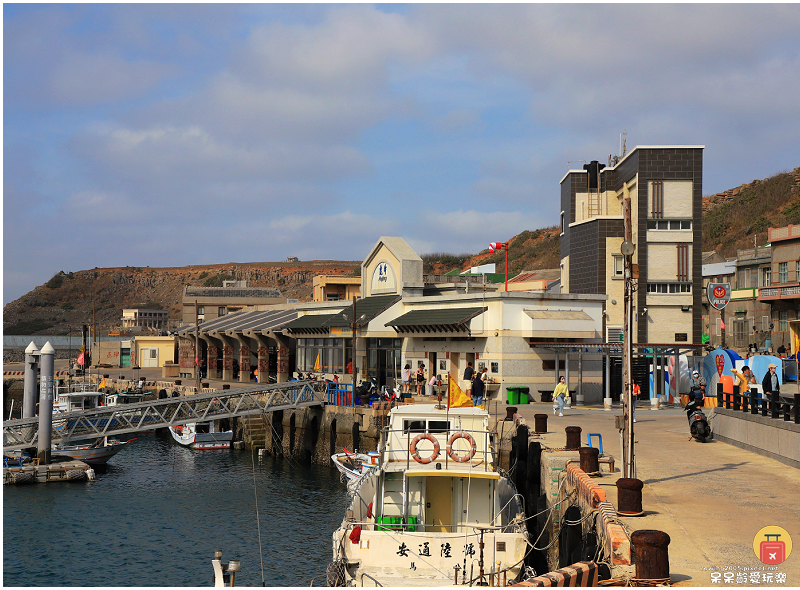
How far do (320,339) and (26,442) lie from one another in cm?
2269

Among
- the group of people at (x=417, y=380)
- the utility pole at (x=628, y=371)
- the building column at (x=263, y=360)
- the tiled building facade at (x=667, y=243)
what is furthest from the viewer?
the building column at (x=263, y=360)

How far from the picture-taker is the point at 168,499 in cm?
3506

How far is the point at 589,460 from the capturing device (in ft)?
65.1

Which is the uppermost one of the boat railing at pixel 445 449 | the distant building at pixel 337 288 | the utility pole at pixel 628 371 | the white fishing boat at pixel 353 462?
the distant building at pixel 337 288

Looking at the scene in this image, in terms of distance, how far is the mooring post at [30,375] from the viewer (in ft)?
122

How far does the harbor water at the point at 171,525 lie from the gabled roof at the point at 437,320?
398 inches

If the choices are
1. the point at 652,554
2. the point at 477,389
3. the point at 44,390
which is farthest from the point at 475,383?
the point at 652,554

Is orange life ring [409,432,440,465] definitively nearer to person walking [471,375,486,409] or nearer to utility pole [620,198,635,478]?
utility pole [620,198,635,478]

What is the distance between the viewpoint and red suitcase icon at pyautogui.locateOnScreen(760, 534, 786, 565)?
12031mm

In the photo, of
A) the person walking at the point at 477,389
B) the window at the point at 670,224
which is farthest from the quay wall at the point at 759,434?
the window at the point at 670,224

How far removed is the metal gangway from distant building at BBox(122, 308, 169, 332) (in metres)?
113

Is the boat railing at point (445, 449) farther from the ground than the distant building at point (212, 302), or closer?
closer

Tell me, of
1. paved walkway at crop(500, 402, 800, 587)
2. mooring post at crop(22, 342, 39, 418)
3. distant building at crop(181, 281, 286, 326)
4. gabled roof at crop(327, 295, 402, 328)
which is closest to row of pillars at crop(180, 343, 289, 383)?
distant building at crop(181, 281, 286, 326)

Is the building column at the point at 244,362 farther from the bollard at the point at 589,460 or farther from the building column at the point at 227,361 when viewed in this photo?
the bollard at the point at 589,460
